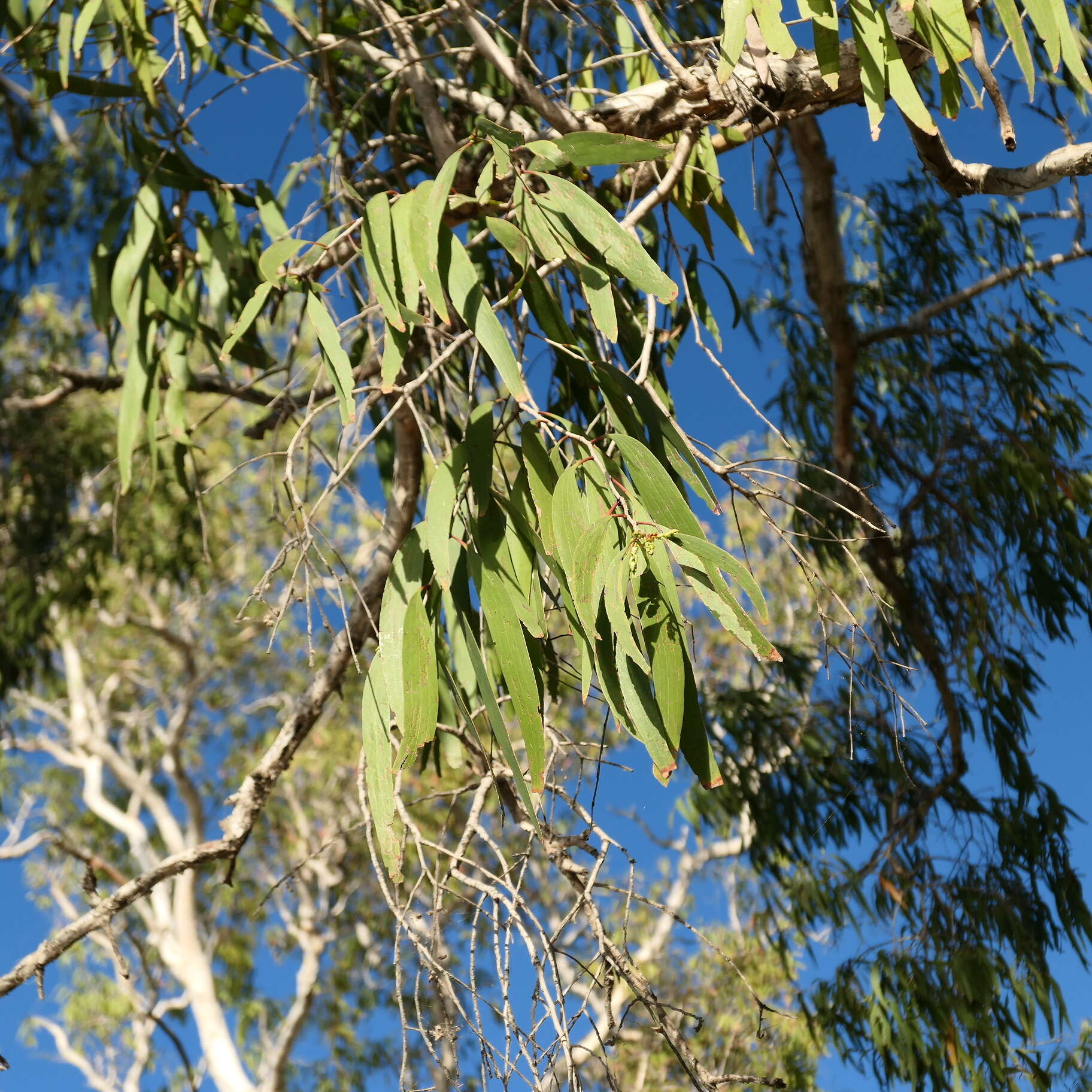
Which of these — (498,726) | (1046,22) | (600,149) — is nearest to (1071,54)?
(1046,22)

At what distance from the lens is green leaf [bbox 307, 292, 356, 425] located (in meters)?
1.26

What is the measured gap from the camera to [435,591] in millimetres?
1296

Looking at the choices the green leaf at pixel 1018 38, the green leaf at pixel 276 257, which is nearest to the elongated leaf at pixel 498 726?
the green leaf at pixel 276 257

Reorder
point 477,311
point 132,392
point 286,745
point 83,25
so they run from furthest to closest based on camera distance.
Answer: point 132,392, point 83,25, point 286,745, point 477,311

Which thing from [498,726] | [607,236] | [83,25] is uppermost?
[83,25]

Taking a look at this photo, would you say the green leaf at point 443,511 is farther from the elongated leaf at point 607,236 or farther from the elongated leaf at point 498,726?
the elongated leaf at point 607,236

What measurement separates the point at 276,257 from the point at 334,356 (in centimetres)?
16

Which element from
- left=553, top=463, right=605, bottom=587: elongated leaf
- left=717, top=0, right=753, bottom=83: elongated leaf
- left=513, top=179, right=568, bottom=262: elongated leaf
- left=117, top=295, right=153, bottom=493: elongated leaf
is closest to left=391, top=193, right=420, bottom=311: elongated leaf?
left=513, top=179, right=568, bottom=262: elongated leaf

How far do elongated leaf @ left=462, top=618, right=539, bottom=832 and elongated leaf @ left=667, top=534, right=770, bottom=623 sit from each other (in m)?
0.21

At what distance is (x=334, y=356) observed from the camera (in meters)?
1.28

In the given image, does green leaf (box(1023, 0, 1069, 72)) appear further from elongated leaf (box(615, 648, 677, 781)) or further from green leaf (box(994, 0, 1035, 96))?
elongated leaf (box(615, 648, 677, 781))

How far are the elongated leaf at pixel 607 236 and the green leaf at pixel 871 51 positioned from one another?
358 millimetres

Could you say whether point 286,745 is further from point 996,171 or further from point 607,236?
point 996,171

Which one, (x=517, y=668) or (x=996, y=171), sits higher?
(x=996, y=171)
